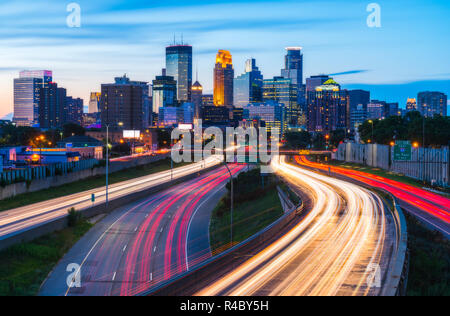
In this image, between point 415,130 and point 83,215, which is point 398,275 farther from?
point 415,130

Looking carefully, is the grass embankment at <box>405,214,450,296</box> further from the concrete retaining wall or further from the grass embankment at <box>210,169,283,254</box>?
the concrete retaining wall

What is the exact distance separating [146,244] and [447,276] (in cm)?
2392

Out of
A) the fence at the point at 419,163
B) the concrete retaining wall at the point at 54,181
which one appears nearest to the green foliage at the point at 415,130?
the fence at the point at 419,163

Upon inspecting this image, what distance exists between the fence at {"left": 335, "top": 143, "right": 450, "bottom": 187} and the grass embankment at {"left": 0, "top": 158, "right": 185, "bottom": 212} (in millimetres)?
44731

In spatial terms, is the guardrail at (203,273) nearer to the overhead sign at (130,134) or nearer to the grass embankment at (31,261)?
the grass embankment at (31,261)

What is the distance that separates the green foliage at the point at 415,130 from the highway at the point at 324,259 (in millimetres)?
50872

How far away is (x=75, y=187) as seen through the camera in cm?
6788

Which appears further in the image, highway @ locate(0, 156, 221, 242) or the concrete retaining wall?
the concrete retaining wall

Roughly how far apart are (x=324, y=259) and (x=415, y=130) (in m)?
73.1

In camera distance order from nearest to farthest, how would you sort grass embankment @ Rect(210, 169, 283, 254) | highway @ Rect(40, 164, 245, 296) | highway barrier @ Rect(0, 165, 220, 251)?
highway @ Rect(40, 164, 245, 296), highway barrier @ Rect(0, 165, 220, 251), grass embankment @ Rect(210, 169, 283, 254)

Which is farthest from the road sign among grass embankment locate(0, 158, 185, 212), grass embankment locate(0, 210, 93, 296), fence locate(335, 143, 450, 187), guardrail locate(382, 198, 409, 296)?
grass embankment locate(0, 210, 93, 296)

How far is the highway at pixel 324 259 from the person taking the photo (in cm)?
2072

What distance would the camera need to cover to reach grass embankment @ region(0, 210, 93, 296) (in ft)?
93.0
